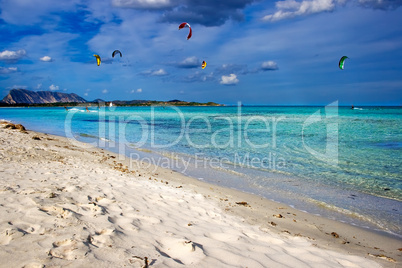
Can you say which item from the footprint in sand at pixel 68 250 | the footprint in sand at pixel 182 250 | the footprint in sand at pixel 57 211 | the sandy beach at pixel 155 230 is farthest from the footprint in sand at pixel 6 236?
the footprint in sand at pixel 182 250

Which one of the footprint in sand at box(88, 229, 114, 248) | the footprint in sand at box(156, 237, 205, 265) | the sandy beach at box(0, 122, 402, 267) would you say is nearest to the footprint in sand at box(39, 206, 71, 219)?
the sandy beach at box(0, 122, 402, 267)

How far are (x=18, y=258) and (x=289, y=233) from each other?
386 centimetres

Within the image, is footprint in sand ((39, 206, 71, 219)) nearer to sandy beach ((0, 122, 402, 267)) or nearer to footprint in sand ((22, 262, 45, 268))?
sandy beach ((0, 122, 402, 267))

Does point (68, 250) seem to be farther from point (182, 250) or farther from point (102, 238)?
point (182, 250)

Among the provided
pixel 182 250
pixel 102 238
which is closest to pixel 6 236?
pixel 102 238

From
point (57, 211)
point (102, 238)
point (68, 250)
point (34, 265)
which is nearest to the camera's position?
point (34, 265)

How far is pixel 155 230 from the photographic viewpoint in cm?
367

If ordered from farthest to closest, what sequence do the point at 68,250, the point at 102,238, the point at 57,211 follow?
the point at 57,211 → the point at 102,238 → the point at 68,250

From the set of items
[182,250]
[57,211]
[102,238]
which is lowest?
[182,250]

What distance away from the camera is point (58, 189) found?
4734 mm

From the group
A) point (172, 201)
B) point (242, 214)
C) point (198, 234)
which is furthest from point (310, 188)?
point (198, 234)

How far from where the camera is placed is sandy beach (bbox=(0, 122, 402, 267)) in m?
2.80

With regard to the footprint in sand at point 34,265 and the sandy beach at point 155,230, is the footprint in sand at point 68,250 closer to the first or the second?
the sandy beach at point 155,230

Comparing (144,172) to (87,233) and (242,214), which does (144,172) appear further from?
(87,233)
